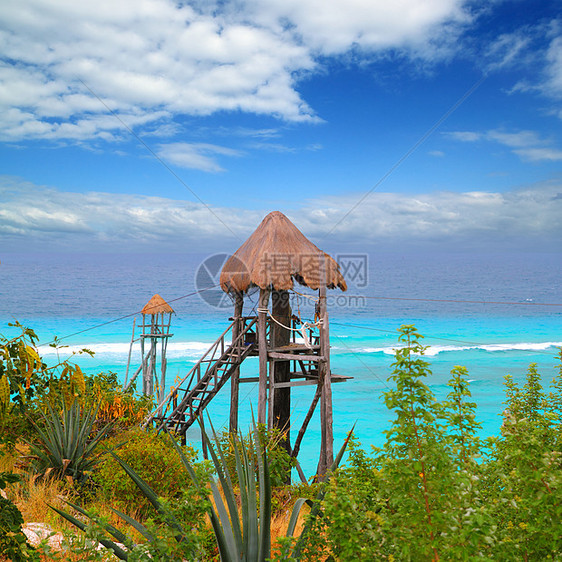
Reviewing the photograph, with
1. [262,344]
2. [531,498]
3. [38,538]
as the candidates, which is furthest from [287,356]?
[531,498]

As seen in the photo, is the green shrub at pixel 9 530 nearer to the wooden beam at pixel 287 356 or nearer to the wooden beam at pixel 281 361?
the wooden beam at pixel 287 356

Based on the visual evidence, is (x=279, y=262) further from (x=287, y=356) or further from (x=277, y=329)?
(x=287, y=356)

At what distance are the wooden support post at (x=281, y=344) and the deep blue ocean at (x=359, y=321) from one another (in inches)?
463

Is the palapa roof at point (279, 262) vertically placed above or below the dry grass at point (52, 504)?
above

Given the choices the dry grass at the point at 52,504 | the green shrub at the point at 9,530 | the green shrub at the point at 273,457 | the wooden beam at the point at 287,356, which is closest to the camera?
the green shrub at the point at 9,530

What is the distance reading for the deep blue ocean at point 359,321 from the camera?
35.5 metres

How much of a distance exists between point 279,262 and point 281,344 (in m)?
2.13

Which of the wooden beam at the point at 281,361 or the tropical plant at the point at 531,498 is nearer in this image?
the tropical plant at the point at 531,498

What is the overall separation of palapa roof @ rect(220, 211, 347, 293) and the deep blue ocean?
12.2m

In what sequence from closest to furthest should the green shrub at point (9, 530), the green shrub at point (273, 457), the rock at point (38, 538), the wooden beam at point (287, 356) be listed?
1. the green shrub at point (9, 530)
2. the rock at point (38, 538)
3. the green shrub at point (273, 457)
4. the wooden beam at point (287, 356)

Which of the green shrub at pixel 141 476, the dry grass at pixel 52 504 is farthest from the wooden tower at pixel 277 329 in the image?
the dry grass at pixel 52 504

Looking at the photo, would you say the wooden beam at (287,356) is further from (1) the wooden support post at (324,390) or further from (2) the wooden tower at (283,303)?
(1) the wooden support post at (324,390)

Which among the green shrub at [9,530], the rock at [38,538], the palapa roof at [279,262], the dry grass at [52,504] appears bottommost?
the dry grass at [52,504]

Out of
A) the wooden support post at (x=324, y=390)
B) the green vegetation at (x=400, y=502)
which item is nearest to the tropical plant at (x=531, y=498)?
the green vegetation at (x=400, y=502)
